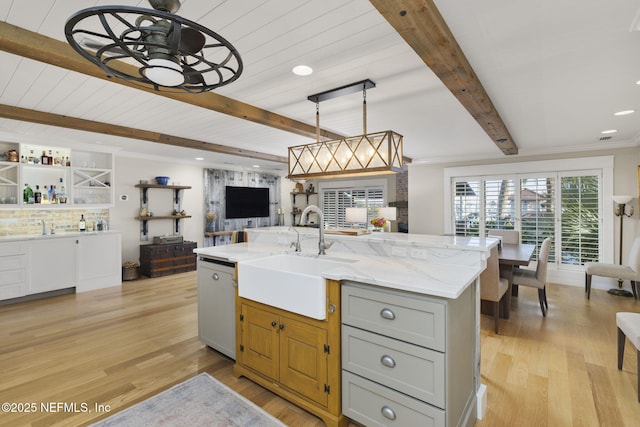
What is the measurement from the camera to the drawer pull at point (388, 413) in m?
1.65

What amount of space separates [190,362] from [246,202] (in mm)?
5327

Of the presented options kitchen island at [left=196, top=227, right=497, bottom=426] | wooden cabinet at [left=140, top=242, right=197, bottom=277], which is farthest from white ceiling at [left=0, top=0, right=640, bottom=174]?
wooden cabinet at [left=140, top=242, right=197, bottom=277]

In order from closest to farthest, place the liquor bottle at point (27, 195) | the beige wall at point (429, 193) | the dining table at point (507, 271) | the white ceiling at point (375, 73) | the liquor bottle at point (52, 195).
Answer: the white ceiling at point (375, 73)
the dining table at point (507, 271)
the liquor bottle at point (27, 195)
the liquor bottle at point (52, 195)
the beige wall at point (429, 193)

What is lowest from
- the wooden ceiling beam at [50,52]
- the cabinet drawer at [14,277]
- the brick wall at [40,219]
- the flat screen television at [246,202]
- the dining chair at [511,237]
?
the cabinet drawer at [14,277]

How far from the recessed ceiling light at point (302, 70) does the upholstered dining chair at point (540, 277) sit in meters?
3.39

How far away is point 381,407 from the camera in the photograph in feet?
5.56

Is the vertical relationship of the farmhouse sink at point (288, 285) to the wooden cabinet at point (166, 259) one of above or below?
above

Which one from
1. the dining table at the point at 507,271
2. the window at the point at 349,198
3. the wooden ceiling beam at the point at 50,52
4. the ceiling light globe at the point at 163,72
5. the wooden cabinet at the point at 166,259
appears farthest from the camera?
the window at the point at 349,198

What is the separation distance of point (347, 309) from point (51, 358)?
2801mm

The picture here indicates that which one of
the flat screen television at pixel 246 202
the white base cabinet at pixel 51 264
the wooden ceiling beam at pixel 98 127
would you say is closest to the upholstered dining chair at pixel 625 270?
the wooden ceiling beam at pixel 98 127

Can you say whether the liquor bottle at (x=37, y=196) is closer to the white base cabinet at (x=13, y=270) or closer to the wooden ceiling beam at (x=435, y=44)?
the white base cabinet at (x=13, y=270)

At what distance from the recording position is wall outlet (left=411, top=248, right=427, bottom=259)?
2251mm

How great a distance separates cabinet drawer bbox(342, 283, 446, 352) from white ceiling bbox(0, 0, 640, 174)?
148cm

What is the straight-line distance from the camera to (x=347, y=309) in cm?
181
